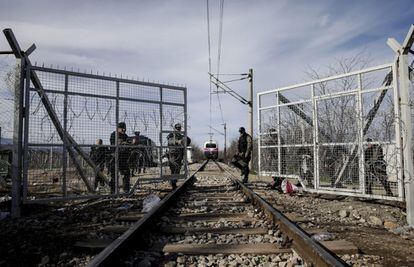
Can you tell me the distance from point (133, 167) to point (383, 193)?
542cm

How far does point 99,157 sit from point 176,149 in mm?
2490

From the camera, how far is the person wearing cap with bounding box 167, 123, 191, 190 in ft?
33.7

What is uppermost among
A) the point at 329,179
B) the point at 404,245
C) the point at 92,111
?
the point at 92,111

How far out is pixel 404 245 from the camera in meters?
4.59

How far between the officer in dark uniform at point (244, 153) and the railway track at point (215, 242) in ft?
20.0

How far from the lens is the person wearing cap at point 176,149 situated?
10.3 m

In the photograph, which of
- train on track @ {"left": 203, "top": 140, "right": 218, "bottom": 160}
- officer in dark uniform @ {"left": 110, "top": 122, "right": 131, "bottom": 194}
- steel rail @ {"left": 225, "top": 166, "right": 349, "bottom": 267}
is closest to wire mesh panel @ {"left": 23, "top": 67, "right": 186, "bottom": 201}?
officer in dark uniform @ {"left": 110, "top": 122, "right": 131, "bottom": 194}

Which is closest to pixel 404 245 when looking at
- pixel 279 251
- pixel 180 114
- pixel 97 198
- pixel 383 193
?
pixel 279 251

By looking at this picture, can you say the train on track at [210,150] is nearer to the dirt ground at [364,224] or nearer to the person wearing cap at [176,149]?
the person wearing cap at [176,149]

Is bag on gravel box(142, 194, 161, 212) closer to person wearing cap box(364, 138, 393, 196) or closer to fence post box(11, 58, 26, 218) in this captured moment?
fence post box(11, 58, 26, 218)

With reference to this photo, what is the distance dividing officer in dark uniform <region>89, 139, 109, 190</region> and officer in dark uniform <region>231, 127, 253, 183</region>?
5.49 m

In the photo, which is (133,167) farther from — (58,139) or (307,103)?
(307,103)

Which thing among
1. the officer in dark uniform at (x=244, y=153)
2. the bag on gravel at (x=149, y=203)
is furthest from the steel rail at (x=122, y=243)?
the officer in dark uniform at (x=244, y=153)

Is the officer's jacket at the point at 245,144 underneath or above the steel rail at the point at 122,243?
above
